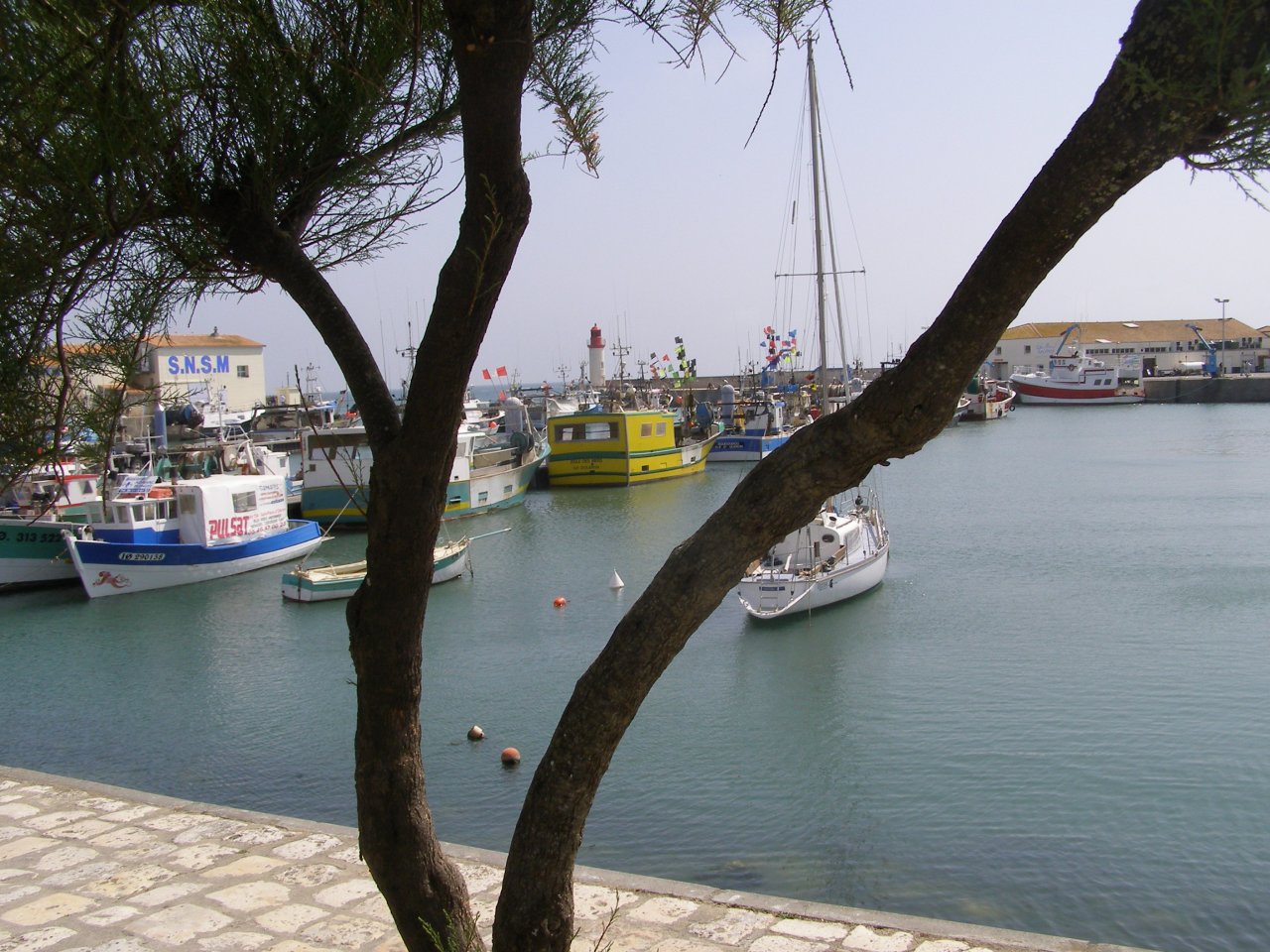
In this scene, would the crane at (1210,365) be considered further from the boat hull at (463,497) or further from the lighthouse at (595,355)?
the boat hull at (463,497)

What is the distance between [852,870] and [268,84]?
21.6 ft

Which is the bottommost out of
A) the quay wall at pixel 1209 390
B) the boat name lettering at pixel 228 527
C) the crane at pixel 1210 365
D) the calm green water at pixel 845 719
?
the calm green water at pixel 845 719

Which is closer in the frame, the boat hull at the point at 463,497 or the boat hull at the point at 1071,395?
the boat hull at the point at 463,497

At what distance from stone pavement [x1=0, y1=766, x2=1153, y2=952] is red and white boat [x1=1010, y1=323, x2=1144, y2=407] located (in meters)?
67.1

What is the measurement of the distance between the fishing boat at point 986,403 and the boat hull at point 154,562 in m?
43.1

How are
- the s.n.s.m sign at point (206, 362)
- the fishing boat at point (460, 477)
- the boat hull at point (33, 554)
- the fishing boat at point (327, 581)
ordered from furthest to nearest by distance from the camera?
the s.n.s.m sign at point (206, 362) → the fishing boat at point (460, 477) → the boat hull at point (33, 554) → the fishing boat at point (327, 581)

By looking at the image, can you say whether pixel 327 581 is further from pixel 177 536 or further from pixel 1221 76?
pixel 1221 76

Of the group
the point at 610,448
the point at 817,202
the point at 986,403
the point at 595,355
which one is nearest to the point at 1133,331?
the point at 986,403

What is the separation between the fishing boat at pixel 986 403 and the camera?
59047 mm

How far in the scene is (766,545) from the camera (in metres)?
2.60

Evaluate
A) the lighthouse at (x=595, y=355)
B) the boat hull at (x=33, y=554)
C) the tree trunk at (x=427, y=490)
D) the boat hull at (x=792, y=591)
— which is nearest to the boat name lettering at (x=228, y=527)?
the boat hull at (x=33, y=554)

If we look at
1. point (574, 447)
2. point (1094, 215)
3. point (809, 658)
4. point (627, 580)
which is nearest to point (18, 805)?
point (1094, 215)

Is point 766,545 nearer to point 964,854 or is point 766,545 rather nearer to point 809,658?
point 964,854

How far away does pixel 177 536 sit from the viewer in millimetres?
20219
